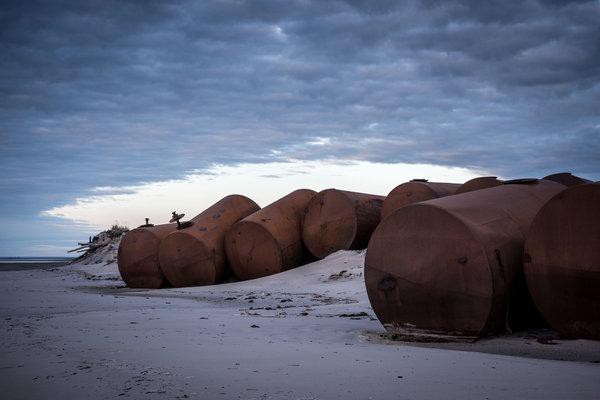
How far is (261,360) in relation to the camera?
4379 mm

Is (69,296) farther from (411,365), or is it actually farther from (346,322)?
(411,365)

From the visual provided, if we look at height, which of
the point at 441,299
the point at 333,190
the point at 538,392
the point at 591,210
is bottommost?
the point at 538,392

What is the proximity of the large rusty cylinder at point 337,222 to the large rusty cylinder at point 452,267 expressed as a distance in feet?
23.4

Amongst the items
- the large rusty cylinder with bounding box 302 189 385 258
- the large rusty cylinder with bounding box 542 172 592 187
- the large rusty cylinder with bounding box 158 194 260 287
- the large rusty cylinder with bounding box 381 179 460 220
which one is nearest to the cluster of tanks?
the large rusty cylinder with bounding box 542 172 592 187

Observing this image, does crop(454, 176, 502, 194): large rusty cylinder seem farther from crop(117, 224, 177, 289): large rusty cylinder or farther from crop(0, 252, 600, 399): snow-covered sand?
crop(117, 224, 177, 289): large rusty cylinder

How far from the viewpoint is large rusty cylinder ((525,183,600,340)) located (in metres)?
4.81

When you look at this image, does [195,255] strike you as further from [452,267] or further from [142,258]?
[452,267]

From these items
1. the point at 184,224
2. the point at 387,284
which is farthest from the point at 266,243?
the point at 387,284

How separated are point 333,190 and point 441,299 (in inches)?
325

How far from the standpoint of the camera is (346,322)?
267 inches

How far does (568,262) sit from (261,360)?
2744 mm

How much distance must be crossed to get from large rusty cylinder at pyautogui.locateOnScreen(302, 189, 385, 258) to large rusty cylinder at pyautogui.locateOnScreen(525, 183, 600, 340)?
7926 mm

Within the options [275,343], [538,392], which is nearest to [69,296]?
[275,343]

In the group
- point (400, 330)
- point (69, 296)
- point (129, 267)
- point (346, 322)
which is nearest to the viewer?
point (400, 330)
